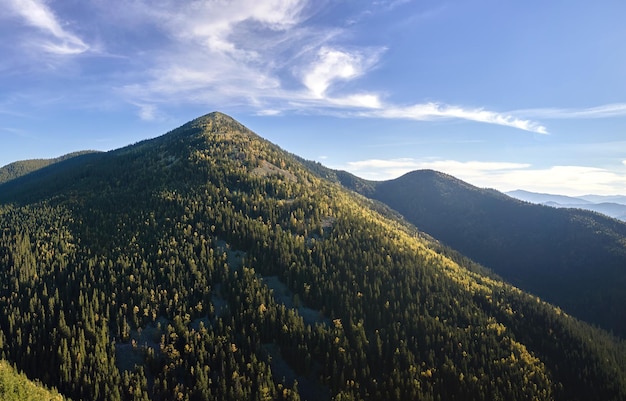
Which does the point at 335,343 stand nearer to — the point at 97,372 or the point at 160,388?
the point at 160,388

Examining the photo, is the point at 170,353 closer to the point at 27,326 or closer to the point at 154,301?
the point at 154,301

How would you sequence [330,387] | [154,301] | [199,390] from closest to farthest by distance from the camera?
[199,390] → [330,387] → [154,301]

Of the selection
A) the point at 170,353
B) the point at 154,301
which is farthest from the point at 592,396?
the point at 154,301

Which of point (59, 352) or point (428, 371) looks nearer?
point (59, 352)

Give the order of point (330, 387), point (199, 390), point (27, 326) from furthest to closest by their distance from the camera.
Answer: point (27, 326)
point (330, 387)
point (199, 390)

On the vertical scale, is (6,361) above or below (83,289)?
below

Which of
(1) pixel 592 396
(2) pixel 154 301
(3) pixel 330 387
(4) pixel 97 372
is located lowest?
(1) pixel 592 396

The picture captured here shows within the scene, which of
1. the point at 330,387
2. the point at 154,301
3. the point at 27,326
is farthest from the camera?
the point at 154,301

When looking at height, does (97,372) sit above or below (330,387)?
above

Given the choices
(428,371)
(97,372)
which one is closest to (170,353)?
(97,372)
